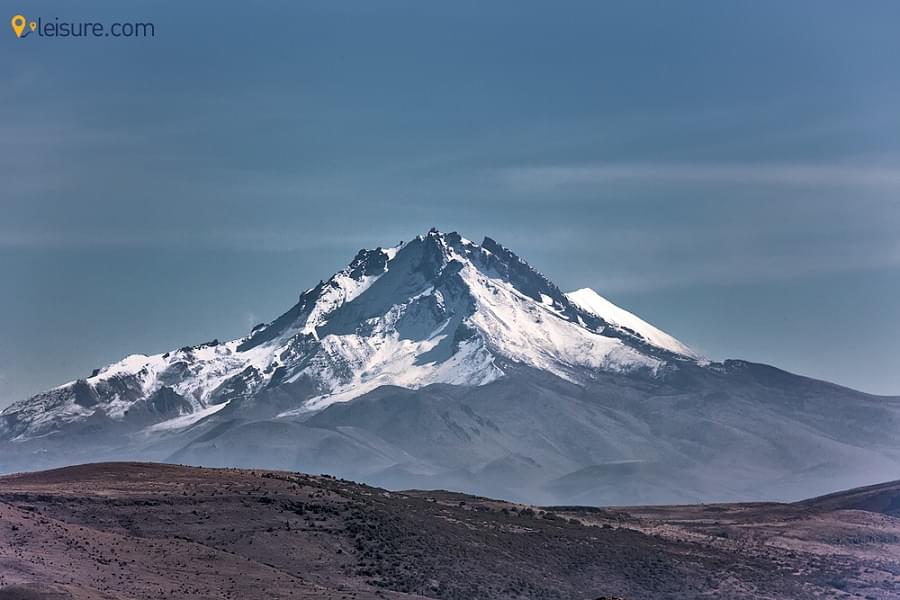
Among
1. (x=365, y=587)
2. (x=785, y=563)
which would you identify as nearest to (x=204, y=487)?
(x=365, y=587)

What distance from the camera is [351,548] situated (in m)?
126

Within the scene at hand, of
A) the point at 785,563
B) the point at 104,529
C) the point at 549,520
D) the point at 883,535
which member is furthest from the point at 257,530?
the point at 883,535

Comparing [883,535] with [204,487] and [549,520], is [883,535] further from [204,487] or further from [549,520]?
[204,487]

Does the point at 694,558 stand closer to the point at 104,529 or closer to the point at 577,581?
the point at 577,581

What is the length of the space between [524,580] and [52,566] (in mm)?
39496

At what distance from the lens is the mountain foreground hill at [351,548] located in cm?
11069

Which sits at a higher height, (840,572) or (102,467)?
(102,467)

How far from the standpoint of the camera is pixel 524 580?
127625mm

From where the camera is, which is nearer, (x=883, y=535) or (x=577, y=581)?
(x=577, y=581)

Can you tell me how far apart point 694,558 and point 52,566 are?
62.4 meters

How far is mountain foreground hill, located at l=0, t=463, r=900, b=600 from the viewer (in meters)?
111

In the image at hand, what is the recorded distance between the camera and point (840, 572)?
143750 mm

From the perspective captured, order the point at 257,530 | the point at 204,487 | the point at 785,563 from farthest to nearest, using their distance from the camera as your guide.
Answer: the point at 785,563 → the point at 204,487 → the point at 257,530

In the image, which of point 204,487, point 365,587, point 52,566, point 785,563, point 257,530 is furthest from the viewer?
point 785,563
